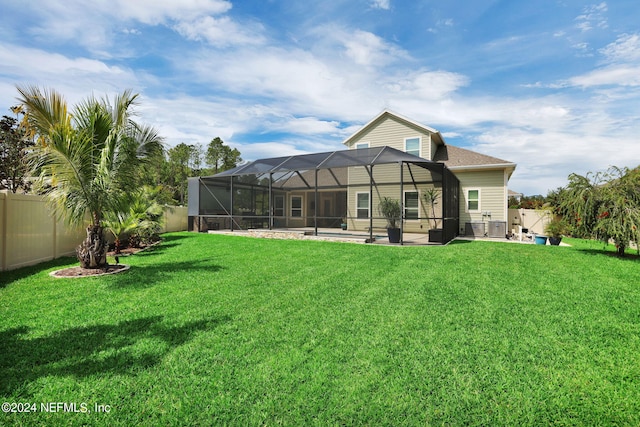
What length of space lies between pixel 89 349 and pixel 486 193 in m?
15.4

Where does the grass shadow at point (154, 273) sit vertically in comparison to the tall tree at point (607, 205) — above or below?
below

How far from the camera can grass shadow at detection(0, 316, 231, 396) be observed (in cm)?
238

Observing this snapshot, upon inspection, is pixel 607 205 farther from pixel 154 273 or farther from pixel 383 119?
pixel 154 273

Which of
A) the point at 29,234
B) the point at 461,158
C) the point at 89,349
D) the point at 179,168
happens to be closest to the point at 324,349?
the point at 89,349

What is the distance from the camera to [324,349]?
9.27ft

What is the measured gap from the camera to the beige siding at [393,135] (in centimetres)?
1500

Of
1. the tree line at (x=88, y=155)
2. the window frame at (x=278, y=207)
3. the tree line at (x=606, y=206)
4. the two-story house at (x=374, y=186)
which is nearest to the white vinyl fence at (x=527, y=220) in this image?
the two-story house at (x=374, y=186)

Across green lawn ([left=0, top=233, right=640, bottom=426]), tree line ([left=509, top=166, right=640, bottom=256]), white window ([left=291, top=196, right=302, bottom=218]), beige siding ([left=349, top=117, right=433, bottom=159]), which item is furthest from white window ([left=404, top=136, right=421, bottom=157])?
green lawn ([left=0, top=233, right=640, bottom=426])

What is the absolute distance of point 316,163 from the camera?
1252 cm

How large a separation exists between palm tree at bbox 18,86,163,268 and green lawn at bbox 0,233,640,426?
1.39m

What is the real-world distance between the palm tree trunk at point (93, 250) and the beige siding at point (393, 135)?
13131mm

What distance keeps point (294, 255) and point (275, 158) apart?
7.95 meters

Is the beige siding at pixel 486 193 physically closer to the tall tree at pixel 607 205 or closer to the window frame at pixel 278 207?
the tall tree at pixel 607 205

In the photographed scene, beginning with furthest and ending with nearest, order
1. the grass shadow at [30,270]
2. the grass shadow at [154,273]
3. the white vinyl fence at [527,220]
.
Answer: the white vinyl fence at [527,220]
the grass shadow at [30,270]
the grass shadow at [154,273]
